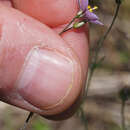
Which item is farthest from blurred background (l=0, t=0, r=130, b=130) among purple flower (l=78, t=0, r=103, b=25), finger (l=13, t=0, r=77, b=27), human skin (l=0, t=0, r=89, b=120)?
human skin (l=0, t=0, r=89, b=120)

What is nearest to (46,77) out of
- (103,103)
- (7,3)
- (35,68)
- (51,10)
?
(35,68)

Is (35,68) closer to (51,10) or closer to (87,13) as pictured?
(87,13)

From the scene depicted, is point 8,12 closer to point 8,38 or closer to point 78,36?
point 8,38

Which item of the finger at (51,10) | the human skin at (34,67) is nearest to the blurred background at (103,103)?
the finger at (51,10)

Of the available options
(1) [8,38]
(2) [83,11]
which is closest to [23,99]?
(1) [8,38]

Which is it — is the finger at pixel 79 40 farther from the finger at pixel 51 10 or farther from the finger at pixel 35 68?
the finger at pixel 35 68

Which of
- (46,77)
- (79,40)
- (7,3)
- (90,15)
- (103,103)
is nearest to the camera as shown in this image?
(46,77)
